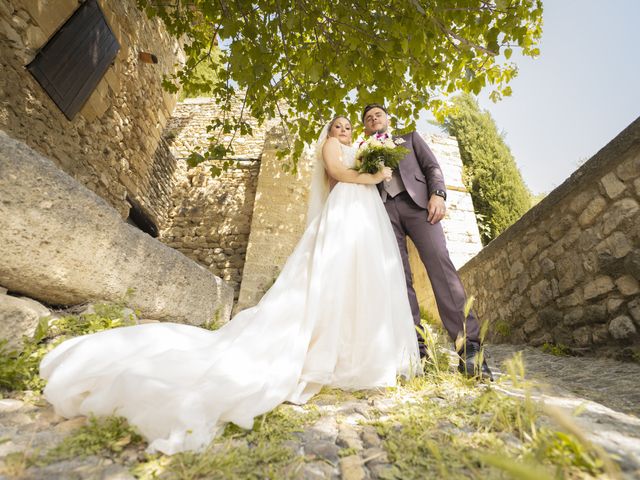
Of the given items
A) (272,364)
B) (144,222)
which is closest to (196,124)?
(144,222)

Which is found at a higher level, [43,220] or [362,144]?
[362,144]

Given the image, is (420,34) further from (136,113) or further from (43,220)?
(136,113)

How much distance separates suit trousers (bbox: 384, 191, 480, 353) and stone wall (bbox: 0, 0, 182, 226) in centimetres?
330

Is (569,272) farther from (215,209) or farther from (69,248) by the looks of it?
(215,209)

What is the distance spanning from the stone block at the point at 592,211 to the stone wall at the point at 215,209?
18.2 ft

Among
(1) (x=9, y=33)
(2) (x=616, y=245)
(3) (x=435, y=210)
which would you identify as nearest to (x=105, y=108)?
(1) (x=9, y=33)

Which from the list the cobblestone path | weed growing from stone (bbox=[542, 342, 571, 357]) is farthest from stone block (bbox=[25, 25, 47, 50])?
weed growing from stone (bbox=[542, 342, 571, 357])

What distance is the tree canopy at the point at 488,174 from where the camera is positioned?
9047 mm

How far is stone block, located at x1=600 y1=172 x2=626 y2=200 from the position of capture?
2.37m

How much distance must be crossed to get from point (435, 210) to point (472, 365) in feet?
3.37

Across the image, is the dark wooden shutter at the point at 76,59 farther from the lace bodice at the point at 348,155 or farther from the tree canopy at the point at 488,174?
the tree canopy at the point at 488,174

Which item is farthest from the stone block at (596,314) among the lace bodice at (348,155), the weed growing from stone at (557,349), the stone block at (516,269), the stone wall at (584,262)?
the lace bodice at (348,155)

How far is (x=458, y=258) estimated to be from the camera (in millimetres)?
7043

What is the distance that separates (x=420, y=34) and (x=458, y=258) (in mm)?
5317
